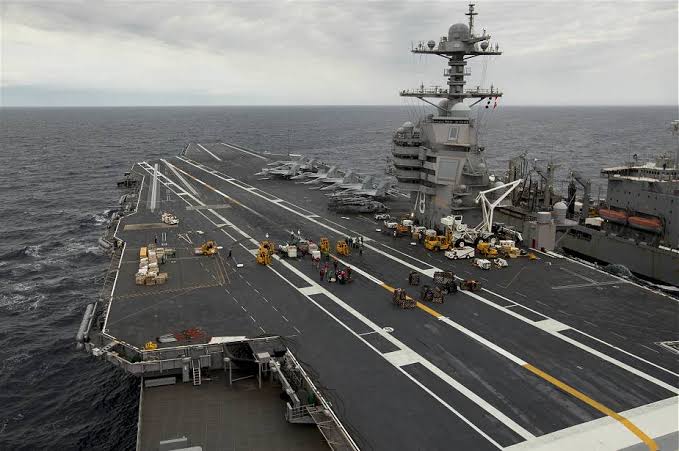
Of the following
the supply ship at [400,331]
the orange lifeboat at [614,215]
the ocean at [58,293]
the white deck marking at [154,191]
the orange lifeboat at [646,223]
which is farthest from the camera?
the white deck marking at [154,191]

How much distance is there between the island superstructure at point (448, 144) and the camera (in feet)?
124

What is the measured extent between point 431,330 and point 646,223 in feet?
81.0

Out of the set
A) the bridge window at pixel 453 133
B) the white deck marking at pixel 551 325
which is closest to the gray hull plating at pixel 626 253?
the bridge window at pixel 453 133

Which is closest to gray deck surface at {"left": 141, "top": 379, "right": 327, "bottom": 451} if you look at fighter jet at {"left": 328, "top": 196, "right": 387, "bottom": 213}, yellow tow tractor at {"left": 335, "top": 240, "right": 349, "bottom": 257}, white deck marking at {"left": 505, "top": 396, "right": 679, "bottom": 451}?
white deck marking at {"left": 505, "top": 396, "right": 679, "bottom": 451}

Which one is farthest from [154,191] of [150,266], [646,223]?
[646,223]

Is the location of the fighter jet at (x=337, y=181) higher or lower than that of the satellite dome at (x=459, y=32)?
lower

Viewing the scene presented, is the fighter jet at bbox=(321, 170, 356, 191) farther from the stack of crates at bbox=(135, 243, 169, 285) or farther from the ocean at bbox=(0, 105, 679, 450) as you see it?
the stack of crates at bbox=(135, 243, 169, 285)

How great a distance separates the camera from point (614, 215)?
134 ft

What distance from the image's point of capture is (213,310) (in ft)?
79.7

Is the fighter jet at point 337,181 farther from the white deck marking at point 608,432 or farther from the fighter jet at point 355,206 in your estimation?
the white deck marking at point 608,432

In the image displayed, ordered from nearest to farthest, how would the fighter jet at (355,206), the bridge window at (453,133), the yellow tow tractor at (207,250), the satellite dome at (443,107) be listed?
the yellow tow tractor at (207,250) → the bridge window at (453,133) → the satellite dome at (443,107) → the fighter jet at (355,206)

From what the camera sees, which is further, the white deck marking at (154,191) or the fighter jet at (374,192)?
the fighter jet at (374,192)

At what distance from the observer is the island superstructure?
37781 mm

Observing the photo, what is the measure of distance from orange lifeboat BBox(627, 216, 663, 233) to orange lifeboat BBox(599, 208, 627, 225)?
2.01 ft
